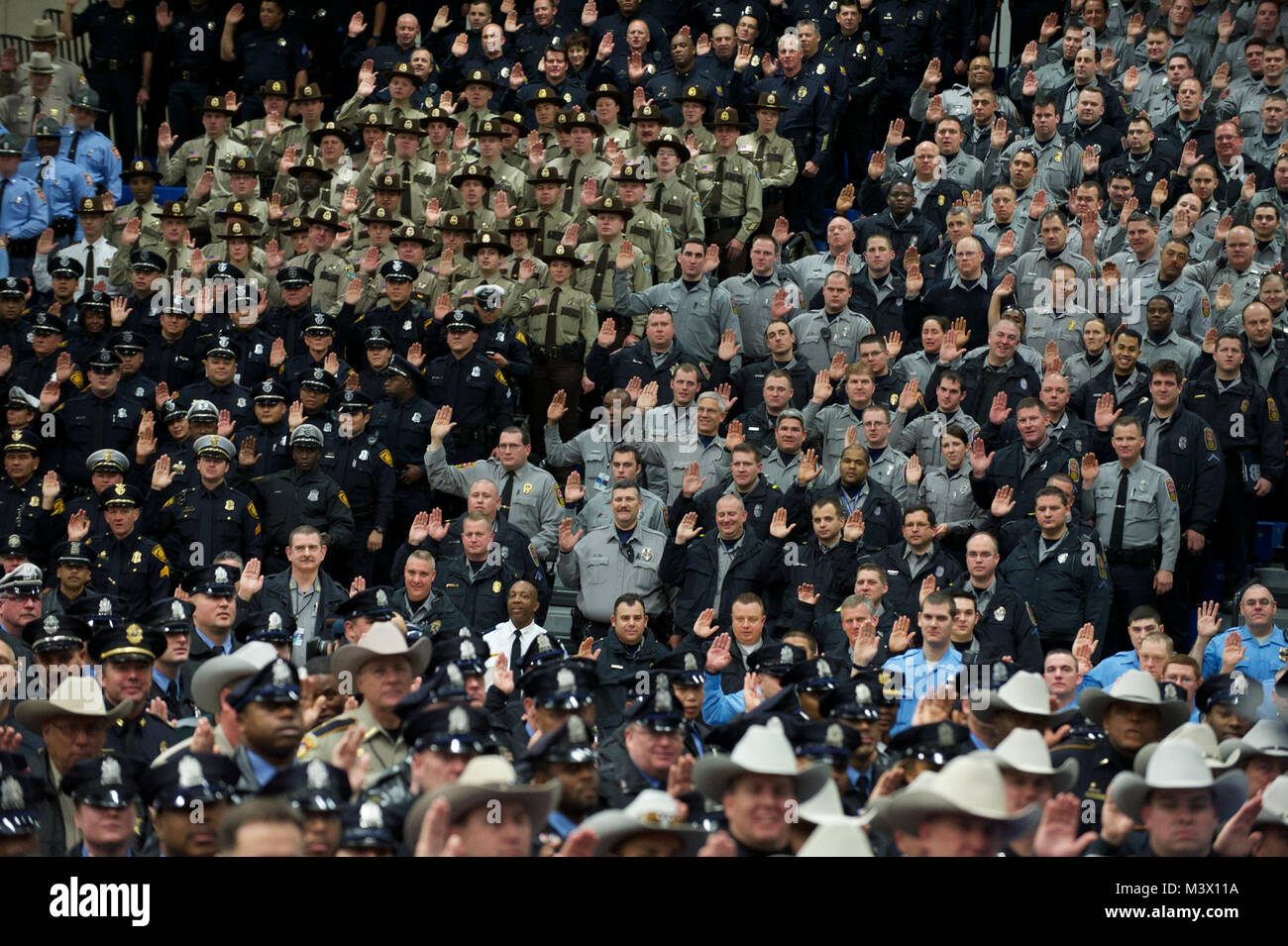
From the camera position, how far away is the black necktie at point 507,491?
14375mm

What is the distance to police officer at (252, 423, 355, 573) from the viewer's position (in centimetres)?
1416

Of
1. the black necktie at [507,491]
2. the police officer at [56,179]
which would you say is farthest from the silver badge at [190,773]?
the police officer at [56,179]

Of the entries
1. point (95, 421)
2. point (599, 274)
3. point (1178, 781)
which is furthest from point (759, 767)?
point (599, 274)

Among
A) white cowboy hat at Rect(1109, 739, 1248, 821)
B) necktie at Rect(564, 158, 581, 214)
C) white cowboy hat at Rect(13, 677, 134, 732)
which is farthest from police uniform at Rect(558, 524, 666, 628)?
white cowboy hat at Rect(1109, 739, 1248, 821)

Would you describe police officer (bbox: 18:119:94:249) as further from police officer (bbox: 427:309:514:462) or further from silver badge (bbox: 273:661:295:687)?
silver badge (bbox: 273:661:295:687)

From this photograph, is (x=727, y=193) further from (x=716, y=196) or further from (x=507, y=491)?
(x=507, y=491)

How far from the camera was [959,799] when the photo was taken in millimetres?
7344

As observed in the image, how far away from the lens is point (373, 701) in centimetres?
951

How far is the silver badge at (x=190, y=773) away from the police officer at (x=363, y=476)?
668 centimetres

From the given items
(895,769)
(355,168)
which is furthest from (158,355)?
(895,769)

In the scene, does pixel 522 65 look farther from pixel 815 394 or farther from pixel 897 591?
pixel 897 591

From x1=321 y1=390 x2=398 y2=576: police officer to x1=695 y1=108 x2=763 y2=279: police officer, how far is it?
13.8 feet

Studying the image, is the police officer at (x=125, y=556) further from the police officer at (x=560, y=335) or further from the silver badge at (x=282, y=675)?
the silver badge at (x=282, y=675)

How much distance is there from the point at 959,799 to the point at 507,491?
7.47 meters
